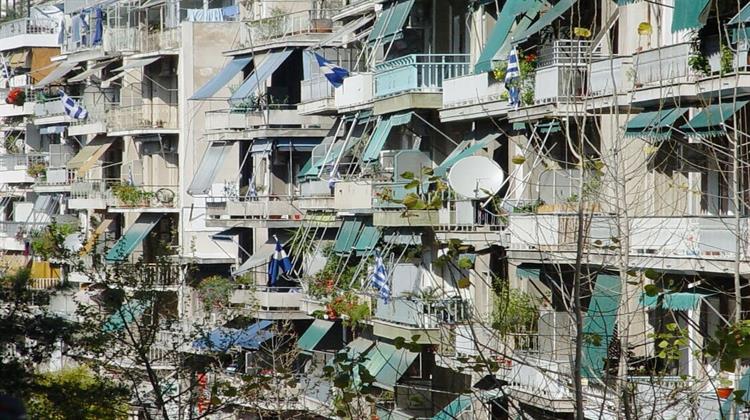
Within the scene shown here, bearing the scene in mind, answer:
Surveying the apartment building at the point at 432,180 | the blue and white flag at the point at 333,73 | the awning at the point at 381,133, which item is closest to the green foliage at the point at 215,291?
the apartment building at the point at 432,180

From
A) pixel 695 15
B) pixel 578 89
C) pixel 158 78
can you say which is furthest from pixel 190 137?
pixel 695 15

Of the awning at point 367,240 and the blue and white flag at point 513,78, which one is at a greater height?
the blue and white flag at point 513,78

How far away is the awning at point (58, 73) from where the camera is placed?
222ft

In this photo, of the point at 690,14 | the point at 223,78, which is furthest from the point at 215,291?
the point at 690,14

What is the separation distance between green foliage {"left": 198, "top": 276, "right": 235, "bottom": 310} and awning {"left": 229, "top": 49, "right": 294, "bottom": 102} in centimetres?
451

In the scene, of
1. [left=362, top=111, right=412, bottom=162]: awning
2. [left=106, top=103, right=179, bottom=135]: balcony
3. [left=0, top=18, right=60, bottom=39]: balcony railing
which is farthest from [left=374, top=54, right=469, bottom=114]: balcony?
[left=0, top=18, right=60, bottom=39]: balcony railing

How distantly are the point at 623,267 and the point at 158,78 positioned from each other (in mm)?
39613

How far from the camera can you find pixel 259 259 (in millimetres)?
48781

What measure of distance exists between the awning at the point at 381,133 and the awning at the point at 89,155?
25284mm

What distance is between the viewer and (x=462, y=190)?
32.9 meters

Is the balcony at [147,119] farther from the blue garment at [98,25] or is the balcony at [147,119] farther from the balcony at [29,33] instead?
the balcony at [29,33]

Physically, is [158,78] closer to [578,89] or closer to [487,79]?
[487,79]

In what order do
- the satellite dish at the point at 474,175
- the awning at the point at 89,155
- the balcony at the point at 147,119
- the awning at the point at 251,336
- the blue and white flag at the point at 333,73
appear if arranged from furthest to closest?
the awning at the point at 89,155 → the balcony at the point at 147,119 → the blue and white flag at the point at 333,73 → the awning at the point at 251,336 → the satellite dish at the point at 474,175

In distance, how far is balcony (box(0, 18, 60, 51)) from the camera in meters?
75.2
